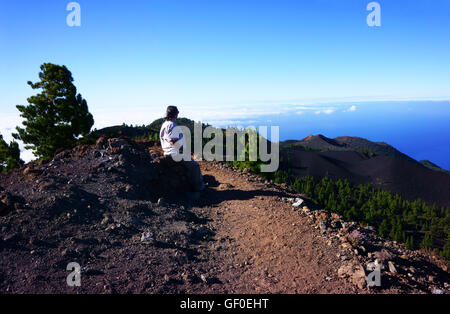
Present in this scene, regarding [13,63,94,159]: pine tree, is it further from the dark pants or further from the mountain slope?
the mountain slope

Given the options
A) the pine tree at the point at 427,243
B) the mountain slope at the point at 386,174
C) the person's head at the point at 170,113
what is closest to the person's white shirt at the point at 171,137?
the person's head at the point at 170,113

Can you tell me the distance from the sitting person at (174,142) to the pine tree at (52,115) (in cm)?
830

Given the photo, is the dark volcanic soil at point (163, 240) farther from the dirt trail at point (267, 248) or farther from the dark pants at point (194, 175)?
the dark pants at point (194, 175)

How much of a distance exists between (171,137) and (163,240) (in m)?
2.70

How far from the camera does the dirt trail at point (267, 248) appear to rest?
169 inches

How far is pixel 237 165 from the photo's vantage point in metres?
11.2

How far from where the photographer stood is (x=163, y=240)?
5.28 meters

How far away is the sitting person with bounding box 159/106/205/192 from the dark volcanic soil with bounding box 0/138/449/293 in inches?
12.1

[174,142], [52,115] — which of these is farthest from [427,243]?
[52,115]

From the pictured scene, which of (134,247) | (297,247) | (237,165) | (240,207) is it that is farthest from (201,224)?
(237,165)

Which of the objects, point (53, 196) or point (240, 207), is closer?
point (53, 196)

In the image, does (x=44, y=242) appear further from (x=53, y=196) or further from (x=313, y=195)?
(x=313, y=195)
